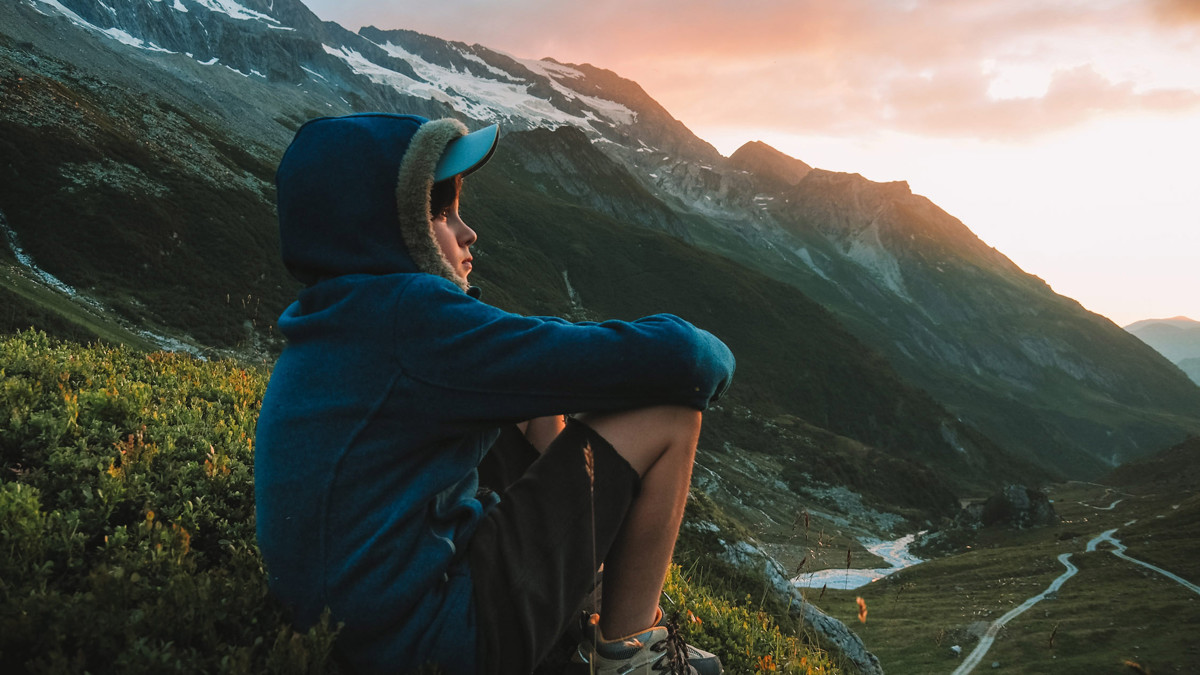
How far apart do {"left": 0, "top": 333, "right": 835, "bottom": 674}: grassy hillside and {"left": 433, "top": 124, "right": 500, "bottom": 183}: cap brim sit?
6.22 ft

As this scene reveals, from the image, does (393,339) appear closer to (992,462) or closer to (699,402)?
(699,402)

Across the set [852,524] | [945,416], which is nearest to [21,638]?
[852,524]

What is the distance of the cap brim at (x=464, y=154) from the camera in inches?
114

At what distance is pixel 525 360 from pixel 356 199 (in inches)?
38.4

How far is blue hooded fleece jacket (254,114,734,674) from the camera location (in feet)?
8.08

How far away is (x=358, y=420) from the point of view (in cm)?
246

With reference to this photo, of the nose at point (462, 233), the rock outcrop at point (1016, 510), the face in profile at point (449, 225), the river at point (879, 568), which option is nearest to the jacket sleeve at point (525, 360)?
the face in profile at point (449, 225)

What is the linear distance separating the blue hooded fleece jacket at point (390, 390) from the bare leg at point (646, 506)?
114mm

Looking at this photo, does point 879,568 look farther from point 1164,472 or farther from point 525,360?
point 1164,472

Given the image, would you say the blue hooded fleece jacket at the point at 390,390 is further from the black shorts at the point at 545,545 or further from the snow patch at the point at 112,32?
the snow patch at the point at 112,32

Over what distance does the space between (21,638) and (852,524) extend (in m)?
99.1

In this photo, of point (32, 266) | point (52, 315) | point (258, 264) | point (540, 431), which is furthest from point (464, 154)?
point (258, 264)

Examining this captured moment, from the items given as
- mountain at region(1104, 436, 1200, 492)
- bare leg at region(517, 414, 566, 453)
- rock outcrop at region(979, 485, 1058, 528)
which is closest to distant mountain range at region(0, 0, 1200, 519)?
rock outcrop at region(979, 485, 1058, 528)

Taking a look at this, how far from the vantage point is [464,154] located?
2951mm
